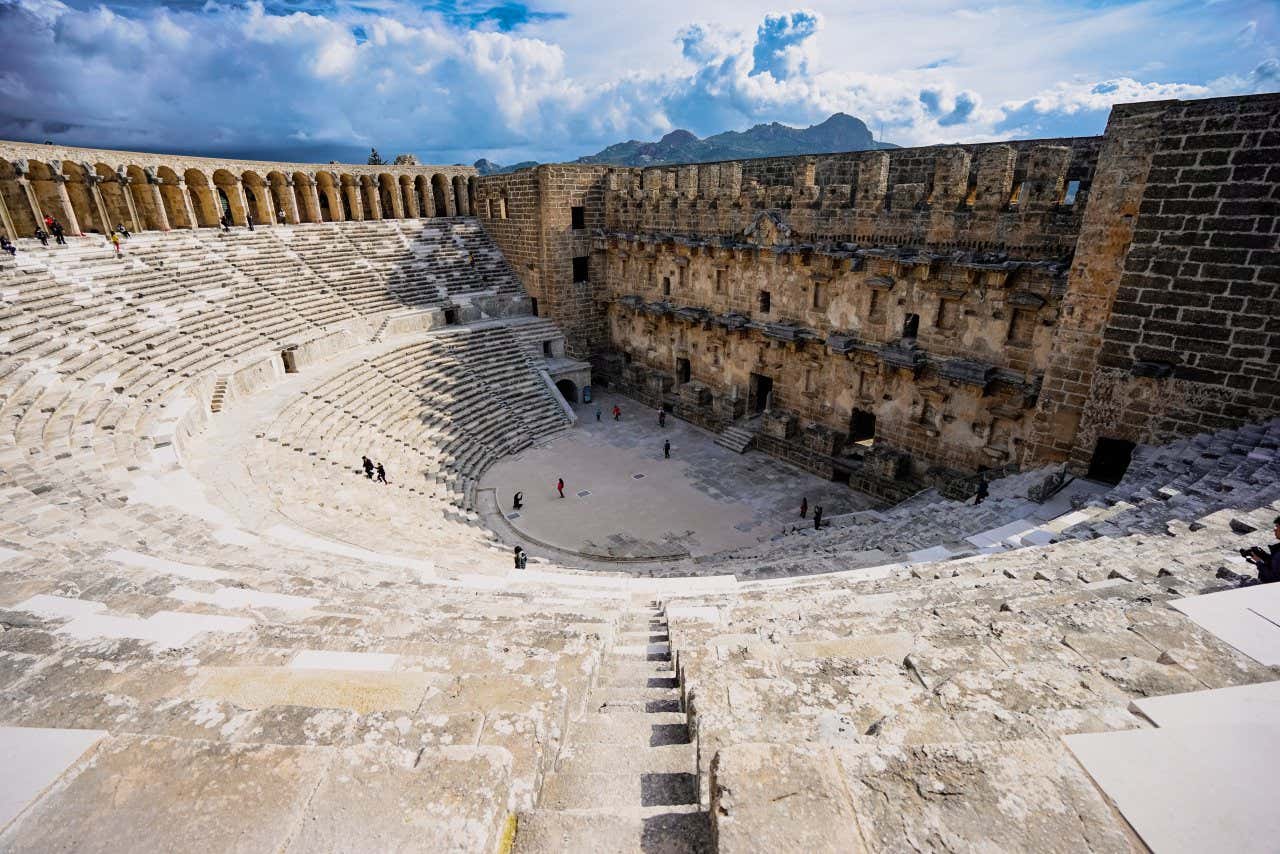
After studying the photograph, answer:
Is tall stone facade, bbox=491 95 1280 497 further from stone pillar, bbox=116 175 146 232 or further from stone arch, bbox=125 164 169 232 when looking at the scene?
stone pillar, bbox=116 175 146 232

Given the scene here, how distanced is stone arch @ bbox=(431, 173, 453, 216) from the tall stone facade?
269cm

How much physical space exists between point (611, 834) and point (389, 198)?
29.1 m

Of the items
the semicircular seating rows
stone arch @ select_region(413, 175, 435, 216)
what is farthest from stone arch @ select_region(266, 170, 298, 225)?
the semicircular seating rows

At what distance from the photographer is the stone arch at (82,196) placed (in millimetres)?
18000

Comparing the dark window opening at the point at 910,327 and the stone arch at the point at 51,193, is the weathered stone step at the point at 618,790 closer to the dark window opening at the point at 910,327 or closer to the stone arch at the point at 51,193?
the dark window opening at the point at 910,327

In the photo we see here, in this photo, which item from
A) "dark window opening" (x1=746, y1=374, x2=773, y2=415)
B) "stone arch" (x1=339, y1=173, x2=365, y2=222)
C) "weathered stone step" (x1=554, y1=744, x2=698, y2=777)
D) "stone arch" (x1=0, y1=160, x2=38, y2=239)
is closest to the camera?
"weathered stone step" (x1=554, y1=744, x2=698, y2=777)

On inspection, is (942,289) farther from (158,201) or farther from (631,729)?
(158,201)

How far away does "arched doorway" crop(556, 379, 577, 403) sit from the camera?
74.8 feet

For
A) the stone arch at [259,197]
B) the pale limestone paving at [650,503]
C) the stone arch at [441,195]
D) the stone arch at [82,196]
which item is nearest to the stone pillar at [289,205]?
the pale limestone paving at [650,503]

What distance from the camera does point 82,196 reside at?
1872 cm

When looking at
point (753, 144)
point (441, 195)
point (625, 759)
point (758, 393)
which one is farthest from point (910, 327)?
point (753, 144)

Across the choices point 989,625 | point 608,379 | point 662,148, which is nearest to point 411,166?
point 608,379

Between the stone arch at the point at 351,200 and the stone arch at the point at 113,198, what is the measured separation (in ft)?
23.4

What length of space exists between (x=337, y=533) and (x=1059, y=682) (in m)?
9.72
